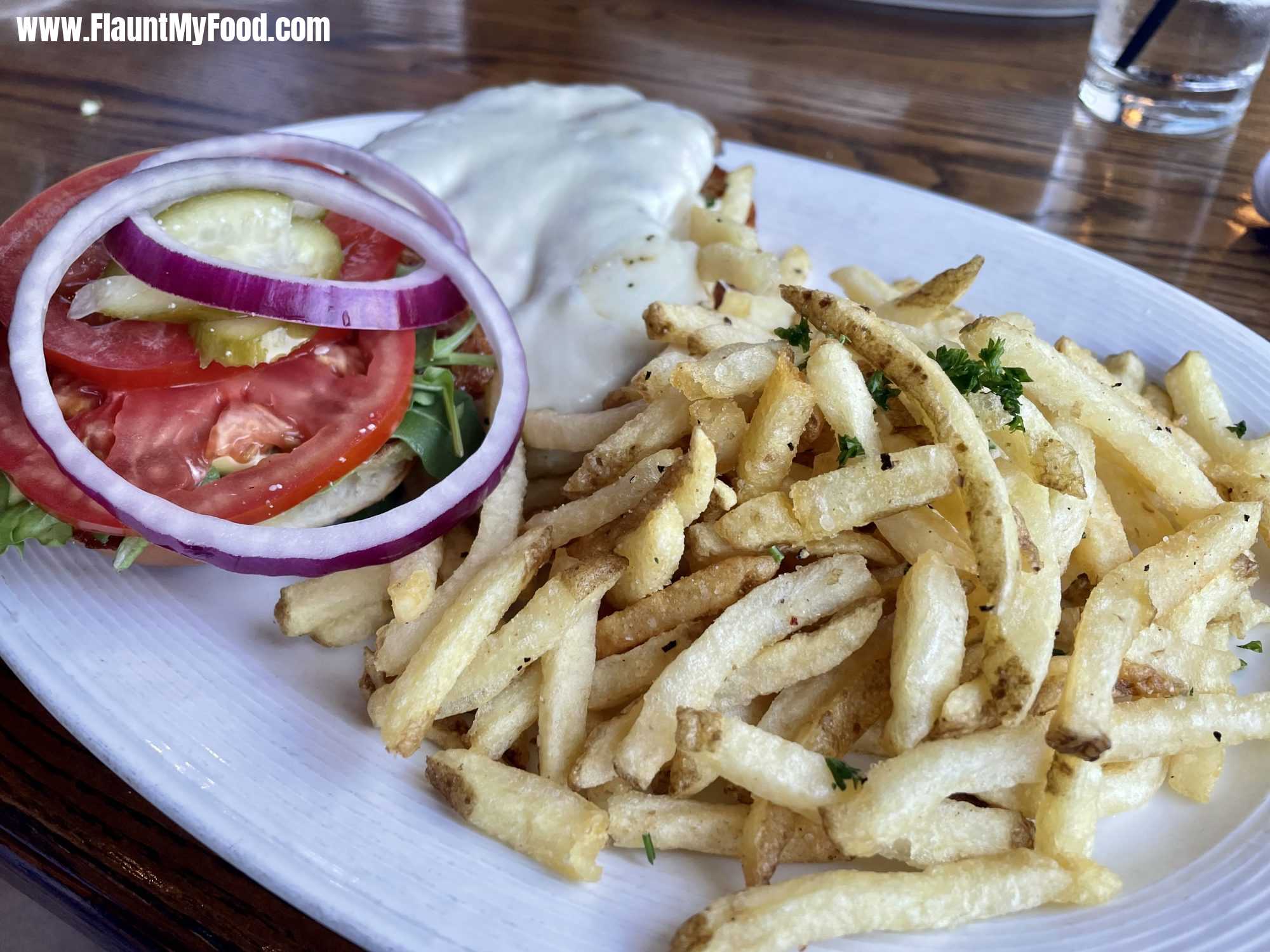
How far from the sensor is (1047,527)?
148cm

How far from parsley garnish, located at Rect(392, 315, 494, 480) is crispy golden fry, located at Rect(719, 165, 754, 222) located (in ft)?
2.66

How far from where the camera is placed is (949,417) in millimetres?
1456

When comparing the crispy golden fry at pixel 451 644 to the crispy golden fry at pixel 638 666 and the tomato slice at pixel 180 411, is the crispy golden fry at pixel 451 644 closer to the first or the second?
the crispy golden fry at pixel 638 666

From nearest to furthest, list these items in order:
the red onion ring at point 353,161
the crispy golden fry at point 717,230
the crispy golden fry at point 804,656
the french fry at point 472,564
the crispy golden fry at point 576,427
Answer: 1. the crispy golden fry at point 804,656
2. the french fry at point 472,564
3. the crispy golden fry at point 576,427
4. the red onion ring at point 353,161
5. the crispy golden fry at point 717,230

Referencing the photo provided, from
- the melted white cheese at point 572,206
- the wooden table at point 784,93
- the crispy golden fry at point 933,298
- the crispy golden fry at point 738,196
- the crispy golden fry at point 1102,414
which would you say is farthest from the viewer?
the wooden table at point 784,93

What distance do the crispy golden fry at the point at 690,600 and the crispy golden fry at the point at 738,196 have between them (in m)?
1.34

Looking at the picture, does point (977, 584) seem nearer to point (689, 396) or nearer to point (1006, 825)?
point (1006, 825)

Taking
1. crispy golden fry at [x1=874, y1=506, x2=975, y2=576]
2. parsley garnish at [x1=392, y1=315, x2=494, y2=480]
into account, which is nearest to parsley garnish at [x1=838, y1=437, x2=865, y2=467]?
crispy golden fry at [x1=874, y1=506, x2=975, y2=576]

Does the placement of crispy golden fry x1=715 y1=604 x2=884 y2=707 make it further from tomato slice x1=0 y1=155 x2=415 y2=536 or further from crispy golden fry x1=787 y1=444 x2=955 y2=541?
tomato slice x1=0 y1=155 x2=415 y2=536

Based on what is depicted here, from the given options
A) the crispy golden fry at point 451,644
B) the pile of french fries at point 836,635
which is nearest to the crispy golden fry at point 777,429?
the pile of french fries at point 836,635

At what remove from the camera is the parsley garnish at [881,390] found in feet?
5.33

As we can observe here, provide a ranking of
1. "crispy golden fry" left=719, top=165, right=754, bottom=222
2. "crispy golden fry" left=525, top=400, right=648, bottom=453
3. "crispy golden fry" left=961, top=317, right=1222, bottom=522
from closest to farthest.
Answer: "crispy golden fry" left=961, top=317, right=1222, bottom=522 → "crispy golden fry" left=525, top=400, right=648, bottom=453 → "crispy golden fry" left=719, top=165, right=754, bottom=222

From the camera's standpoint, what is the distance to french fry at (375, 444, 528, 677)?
155 cm

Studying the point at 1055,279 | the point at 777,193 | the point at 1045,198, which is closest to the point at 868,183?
the point at 777,193
